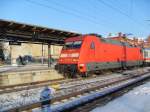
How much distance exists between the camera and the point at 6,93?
12.6 meters

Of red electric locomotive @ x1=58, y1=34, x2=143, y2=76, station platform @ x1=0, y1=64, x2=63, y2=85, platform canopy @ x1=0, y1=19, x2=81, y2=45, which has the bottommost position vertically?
station platform @ x1=0, y1=64, x2=63, y2=85

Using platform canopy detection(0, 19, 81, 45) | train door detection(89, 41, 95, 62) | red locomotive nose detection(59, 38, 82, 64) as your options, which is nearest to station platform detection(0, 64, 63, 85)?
red locomotive nose detection(59, 38, 82, 64)

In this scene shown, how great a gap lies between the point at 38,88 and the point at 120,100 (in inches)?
213

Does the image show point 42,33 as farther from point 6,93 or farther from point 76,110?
point 76,110

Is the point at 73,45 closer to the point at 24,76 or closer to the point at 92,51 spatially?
the point at 92,51

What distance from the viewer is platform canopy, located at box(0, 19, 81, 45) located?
1809 cm

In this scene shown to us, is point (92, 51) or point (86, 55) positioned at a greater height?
point (92, 51)

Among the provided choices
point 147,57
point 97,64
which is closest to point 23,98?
point 97,64

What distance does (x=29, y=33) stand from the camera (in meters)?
20.2

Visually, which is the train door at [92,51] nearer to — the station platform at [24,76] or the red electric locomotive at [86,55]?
the red electric locomotive at [86,55]

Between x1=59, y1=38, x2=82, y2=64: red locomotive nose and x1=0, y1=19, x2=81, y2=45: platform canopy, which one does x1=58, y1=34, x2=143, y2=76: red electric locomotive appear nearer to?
x1=59, y1=38, x2=82, y2=64: red locomotive nose

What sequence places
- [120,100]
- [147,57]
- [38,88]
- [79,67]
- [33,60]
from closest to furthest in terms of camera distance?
[120,100] → [38,88] → [79,67] → [147,57] → [33,60]

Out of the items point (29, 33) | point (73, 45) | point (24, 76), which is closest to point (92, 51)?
point (73, 45)

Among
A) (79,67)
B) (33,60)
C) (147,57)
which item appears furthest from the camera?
(33,60)
